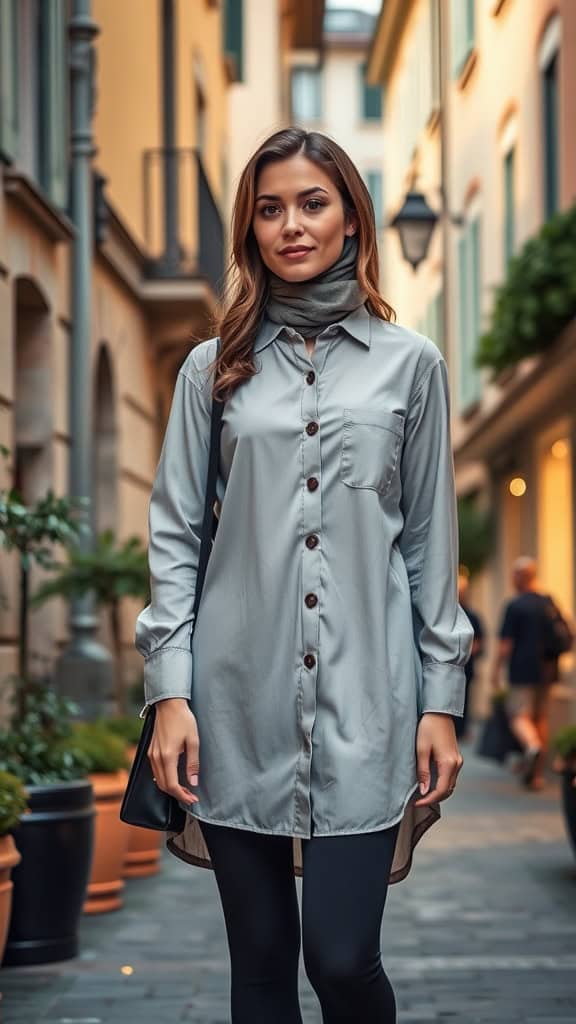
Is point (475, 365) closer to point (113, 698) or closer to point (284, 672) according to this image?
point (113, 698)

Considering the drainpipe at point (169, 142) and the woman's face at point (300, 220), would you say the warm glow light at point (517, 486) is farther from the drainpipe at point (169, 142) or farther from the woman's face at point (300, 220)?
the woman's face at point (300, 220)

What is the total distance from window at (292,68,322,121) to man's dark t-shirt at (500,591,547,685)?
40272mm

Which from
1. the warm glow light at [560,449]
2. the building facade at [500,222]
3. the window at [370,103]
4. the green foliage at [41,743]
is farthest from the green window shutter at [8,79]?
the window at [370,103]

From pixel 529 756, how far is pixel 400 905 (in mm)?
6653

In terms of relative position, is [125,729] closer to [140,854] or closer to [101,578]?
[140,854]

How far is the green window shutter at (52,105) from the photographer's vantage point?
1084 centimetres

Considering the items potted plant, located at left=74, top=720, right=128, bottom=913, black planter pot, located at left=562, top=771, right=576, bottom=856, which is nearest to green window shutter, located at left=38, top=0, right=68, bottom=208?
potted plant, located at left=74, top=720, right=128, bottom=913

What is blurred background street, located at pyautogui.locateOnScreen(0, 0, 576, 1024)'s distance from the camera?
6375 millimetres

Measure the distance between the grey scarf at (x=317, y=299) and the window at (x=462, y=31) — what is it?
19.7 metres

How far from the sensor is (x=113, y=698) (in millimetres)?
12250

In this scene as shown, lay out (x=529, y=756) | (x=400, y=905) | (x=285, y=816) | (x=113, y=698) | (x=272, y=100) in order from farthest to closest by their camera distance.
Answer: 1. (x=272, y=100)
2. (x=529, y=756)
3. (x=113, y=698)
4. (x=400, y=905)
5. (x=285, y=816)

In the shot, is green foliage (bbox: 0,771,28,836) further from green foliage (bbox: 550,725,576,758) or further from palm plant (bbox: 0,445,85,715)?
green foliage (bbox: 550,725,576,758)

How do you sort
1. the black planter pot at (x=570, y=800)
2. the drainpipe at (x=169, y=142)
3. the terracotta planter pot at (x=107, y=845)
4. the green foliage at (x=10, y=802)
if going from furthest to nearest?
the drainpipe at (x=169, y=142) → the black planter pot at (x=570, y=800) → the terracotta planter pot at (x=107, y=845) → the green foliage at (x=10, y=802)

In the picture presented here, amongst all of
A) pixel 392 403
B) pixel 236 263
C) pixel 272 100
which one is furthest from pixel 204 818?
pixel 272 100
